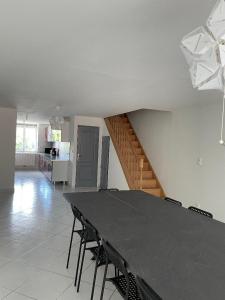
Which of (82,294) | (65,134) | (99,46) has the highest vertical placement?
(99,46)

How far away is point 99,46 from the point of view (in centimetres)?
235

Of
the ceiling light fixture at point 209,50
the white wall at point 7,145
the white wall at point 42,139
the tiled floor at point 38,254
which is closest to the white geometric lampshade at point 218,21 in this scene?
the ceiling light fixture at point 209,50

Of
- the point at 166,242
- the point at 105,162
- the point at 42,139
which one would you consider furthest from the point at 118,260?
the point at 42,139

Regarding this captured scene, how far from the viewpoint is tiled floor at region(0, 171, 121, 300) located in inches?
99.2

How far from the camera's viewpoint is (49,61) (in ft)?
9.32

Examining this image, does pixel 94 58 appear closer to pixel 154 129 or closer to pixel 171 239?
pixel 171 239

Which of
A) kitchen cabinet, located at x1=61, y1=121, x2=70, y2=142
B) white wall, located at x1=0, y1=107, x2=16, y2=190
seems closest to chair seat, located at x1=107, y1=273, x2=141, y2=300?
white wall, located at x1=0, y1=107, x2=16, y2=190

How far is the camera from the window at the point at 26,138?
41.2 ft

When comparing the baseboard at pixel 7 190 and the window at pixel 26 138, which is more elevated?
the window at pixel 26 138

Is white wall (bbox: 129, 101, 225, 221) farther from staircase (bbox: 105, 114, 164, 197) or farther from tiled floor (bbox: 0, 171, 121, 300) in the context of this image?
tiled floor (bbox: 0, 171, 121, 300)

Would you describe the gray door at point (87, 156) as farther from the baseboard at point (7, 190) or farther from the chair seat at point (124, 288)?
the chair seat at point (124, 288)

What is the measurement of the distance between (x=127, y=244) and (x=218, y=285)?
64 centimetres

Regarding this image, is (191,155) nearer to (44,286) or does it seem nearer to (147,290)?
(44,286)

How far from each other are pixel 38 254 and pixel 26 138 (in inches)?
401
